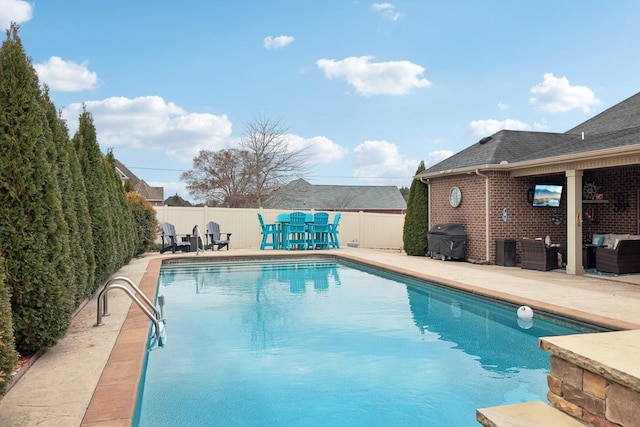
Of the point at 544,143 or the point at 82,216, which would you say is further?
the point at 544,143

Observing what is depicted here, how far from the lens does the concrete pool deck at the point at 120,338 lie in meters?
2.64

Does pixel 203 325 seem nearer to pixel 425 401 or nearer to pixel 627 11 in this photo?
pixel 425 401

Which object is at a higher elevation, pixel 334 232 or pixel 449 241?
pixel 334 232

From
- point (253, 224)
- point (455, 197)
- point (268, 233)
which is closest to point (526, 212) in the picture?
point (455, 197)

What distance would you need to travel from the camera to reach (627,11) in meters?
10.3

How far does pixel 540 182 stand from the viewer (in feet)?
34.4

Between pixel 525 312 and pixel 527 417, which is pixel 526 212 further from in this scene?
pixel 527 417

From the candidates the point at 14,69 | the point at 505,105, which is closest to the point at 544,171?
the point at 505,105

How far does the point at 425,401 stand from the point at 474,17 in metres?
10.9

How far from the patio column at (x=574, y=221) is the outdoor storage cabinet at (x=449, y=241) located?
2.60m

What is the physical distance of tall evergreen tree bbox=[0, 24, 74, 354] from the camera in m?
3.45

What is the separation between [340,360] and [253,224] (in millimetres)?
12699

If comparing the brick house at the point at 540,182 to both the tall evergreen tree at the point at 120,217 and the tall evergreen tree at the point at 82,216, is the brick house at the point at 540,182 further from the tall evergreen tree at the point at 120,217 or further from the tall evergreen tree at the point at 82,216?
the tall evergreen tree at the point at 82,216

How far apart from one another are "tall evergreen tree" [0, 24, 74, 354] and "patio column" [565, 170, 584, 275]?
8121 mm
